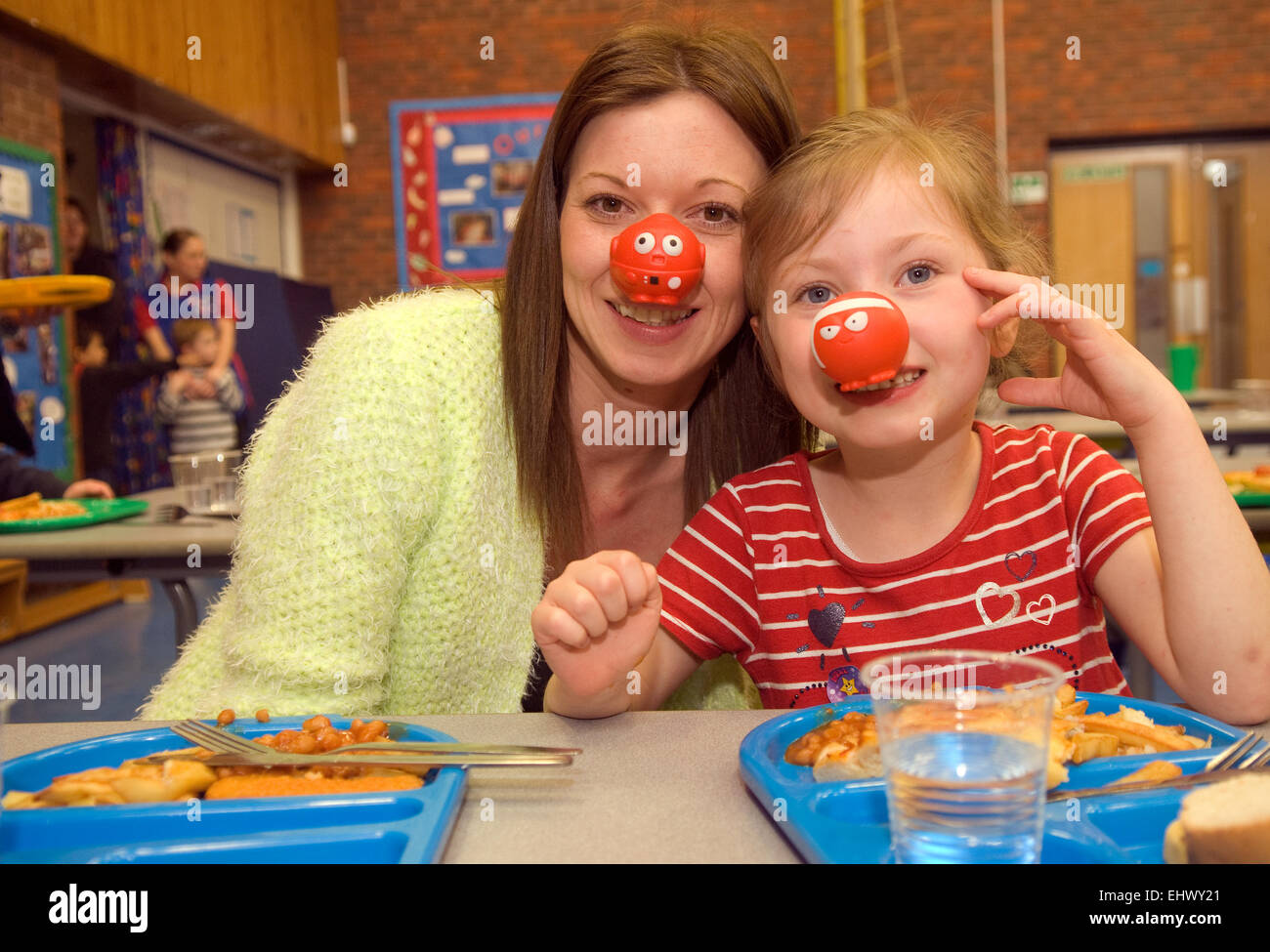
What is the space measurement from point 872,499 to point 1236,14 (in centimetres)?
825

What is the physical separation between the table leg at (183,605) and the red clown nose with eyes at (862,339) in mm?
2067

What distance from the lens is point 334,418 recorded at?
4.35 feet

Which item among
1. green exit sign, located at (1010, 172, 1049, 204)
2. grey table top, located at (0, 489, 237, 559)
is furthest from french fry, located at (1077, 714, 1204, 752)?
green exit sign, located at (1010, 172, 1049, 204)

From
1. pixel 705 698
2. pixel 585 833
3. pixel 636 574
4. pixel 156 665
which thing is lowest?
pixel 156 665

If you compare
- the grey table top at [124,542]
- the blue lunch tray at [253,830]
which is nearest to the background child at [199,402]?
the grey table top at [124,542]

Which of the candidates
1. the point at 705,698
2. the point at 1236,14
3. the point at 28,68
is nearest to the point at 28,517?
the point at 705,698

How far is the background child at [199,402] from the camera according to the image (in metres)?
5.23

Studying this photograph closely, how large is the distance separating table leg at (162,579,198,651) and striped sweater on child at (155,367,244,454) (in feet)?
8.40

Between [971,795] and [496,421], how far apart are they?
102 centimetres

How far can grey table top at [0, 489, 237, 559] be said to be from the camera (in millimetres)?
2225

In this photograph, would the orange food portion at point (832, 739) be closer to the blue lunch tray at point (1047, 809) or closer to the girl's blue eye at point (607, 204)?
the blue lunch tray at point (1047, 809)

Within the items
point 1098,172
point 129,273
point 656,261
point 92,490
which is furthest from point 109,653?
point 1098,172

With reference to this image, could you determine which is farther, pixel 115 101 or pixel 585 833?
pixel 115 101
